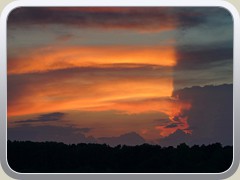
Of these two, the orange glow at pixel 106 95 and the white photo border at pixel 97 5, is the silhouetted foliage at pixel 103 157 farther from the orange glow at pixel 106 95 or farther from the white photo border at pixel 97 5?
the orange glow at pixel 106 95

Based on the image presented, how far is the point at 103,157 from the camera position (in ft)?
14.2

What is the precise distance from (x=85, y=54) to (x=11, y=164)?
44.7 inches

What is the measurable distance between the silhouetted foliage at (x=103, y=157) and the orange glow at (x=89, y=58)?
0.66m

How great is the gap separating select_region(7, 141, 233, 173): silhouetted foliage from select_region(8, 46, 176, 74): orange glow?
0.66m

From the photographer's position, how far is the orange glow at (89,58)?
427 centimetres

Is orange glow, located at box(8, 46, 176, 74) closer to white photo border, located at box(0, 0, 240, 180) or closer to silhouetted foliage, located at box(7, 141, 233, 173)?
white photo border, located at box(0, 0, 240, 180)

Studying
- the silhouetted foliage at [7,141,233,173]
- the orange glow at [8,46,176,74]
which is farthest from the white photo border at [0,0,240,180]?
the orange glow at [8,46,176,74]

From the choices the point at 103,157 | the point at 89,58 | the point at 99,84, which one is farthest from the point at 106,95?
the point at 103,157

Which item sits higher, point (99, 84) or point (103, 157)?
point (99, 84)

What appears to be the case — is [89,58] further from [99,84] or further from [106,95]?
[106,95]

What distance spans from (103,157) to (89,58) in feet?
2.77

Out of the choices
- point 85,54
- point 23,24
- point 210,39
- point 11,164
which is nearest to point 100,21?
point 85,54

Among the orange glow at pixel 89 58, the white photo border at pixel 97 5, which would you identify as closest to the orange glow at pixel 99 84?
the orange glow at pixel 89 58

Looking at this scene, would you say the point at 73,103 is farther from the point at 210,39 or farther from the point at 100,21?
the point at 210,39
